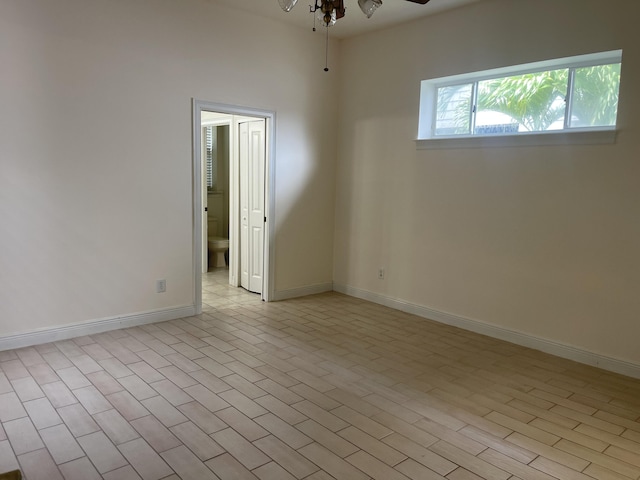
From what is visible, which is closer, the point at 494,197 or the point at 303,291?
the point at 494,197

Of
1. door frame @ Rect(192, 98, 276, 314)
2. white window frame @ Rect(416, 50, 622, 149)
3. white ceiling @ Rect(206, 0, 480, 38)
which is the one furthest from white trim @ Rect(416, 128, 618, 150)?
door frame @ Rect(192, 98, 276, 314)

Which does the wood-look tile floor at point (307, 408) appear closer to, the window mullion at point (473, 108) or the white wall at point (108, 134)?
the white wall at point (108, 134)

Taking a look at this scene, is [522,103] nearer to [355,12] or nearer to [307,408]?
[355,12]

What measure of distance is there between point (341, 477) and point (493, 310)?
8.50 feet

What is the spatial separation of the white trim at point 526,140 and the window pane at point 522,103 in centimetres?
15

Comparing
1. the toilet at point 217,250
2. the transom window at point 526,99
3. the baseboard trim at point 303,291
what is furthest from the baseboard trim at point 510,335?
the toilet at point 217,250

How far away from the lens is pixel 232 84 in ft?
15.3

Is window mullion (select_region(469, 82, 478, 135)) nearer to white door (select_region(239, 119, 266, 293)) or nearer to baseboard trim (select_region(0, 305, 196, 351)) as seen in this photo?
white door (select_region(239, 119, 266, 293))

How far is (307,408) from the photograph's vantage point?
291cm

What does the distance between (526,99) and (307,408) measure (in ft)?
10.3

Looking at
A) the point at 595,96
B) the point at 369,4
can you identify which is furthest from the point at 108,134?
the point at 595,96

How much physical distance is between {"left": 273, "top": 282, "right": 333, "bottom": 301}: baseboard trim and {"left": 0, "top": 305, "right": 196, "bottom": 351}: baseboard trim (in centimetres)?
105

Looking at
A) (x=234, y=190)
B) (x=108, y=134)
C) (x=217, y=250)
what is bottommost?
(x=217, y=250)

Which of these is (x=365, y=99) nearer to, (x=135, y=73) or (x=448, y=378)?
(x=135, y=73)
